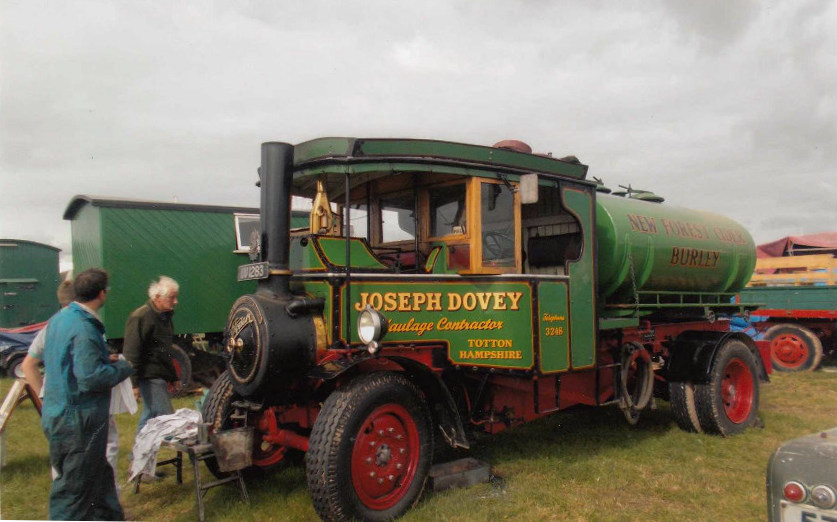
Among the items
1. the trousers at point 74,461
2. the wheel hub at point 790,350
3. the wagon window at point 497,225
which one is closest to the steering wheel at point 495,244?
the wagon window at point 497,225

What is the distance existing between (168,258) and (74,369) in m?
6.72

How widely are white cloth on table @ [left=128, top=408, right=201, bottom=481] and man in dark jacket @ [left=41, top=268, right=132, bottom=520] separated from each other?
34.7 inches

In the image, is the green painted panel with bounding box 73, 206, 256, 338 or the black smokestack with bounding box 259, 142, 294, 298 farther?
the green painted panel with bounding box 73, 206, 256, 338

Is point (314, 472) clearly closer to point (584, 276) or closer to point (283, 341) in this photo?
point (283, 341)

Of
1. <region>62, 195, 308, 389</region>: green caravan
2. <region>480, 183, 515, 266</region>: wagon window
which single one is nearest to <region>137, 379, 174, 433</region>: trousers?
<region>480, 183, 515, 266</region>: wagon window

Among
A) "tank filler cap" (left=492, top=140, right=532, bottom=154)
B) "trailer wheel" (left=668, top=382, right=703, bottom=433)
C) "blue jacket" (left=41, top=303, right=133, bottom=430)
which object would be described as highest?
"tank filler cap" (left=492, top=140, right=532, bottom=154)

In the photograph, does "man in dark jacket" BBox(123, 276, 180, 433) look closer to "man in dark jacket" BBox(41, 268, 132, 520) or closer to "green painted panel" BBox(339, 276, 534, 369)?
"man in dark jacket" BBox(41, 268, 132, 520)

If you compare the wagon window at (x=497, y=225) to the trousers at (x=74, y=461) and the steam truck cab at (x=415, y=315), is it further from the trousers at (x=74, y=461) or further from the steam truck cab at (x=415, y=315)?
the trousers at (x=74, y=461)

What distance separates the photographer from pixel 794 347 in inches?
428

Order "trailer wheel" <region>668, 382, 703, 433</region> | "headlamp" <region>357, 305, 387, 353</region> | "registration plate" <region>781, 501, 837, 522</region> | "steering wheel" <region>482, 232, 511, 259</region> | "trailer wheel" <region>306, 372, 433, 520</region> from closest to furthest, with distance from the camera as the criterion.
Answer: "registration plate" <region>781, 501, 837, 522</region> < "trailer wheel" <region>306, 372, 433, 520</region> < "headlamp" <region>357, 305, 387, 353</region> < "steering wheel" <region>482, 232, 511, 259</region> < "trailer wheel" <region>668, 382, 703, 433</region>

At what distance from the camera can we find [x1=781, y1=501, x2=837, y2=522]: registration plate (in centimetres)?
213

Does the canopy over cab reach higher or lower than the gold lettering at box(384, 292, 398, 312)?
higher

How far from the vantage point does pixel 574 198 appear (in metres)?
5.27

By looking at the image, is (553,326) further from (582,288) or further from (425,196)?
(425,196)
